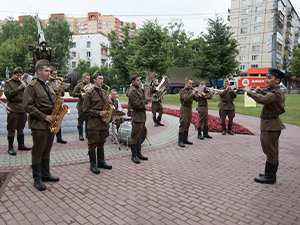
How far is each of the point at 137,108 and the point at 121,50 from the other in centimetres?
3662

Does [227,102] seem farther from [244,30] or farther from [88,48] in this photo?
[88,48]

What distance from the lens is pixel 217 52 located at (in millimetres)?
25719

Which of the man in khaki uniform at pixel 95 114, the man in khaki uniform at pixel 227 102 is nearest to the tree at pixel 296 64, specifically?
the man in khaki uniform at pixel 227 102

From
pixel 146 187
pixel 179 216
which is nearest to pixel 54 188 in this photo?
pixel 146 187

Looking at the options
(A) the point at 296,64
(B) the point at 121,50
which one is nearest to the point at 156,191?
(B) the point at 121,50

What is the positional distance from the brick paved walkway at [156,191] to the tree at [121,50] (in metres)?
35.0

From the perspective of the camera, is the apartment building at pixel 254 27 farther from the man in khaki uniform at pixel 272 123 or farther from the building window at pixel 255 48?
the man in khaki uniform at pixel 272 123

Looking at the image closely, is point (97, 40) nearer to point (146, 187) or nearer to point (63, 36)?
point (63, 36)

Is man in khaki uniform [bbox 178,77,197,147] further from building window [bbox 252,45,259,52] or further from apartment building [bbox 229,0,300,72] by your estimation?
building window [bbox 252,45,259,52]

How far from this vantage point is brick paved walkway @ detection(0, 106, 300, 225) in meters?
3.39

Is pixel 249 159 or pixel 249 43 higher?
pixel 249 43

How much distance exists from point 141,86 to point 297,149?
19.1 ft

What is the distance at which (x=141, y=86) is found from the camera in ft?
20.6

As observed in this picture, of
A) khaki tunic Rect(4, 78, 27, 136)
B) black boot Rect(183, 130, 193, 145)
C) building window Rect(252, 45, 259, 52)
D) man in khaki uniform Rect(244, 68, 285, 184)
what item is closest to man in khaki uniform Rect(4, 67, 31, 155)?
khaki tunic Rect(4, 78, 27, 136)
